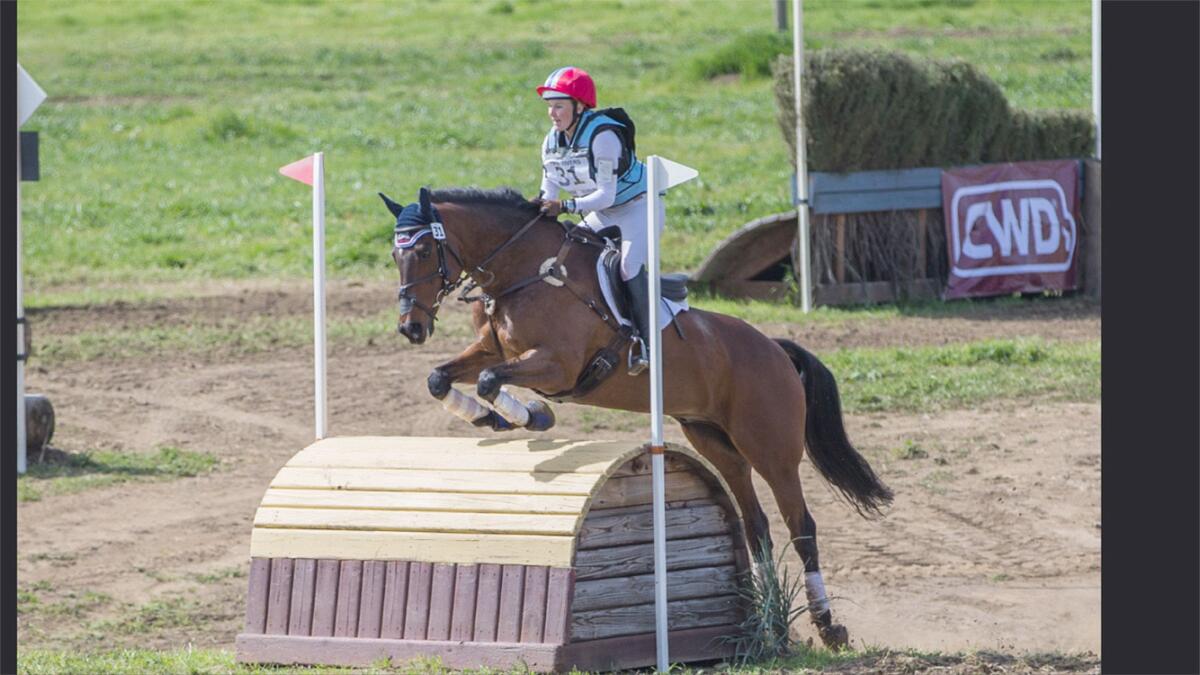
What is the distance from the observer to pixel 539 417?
7.67 metres

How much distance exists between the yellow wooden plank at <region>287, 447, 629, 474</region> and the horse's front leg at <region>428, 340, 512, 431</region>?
0.64 feet

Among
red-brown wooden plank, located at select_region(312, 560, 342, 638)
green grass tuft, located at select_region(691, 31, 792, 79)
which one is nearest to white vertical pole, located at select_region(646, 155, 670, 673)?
red-brown wooden plank, located at select_region(312, 560, 342, 638)

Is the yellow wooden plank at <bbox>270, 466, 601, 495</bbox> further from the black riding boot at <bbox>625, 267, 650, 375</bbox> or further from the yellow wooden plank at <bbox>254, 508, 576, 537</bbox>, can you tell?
the black riding boot at <bbox>625, 267, 650, 375</bbox>

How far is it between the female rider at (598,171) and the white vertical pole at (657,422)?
449mm

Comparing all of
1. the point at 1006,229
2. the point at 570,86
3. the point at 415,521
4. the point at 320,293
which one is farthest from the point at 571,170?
the point at 1006,229

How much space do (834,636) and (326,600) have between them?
2.55 metres

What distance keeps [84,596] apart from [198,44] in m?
27.1

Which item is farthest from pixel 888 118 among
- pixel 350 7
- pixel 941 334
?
pixel 350 7

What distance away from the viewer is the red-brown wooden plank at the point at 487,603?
7.09m

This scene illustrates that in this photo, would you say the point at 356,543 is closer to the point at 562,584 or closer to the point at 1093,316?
the point at 562,584

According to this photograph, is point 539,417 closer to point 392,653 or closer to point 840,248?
point 392,653

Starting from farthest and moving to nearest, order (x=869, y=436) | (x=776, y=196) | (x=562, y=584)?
(x=776, y=196), (x=869, y=436), (x=562, y=584)

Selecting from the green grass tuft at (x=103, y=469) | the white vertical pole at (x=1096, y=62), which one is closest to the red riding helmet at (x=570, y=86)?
the green grass tuft at (x=103, y=469)

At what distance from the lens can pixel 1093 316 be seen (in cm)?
1616
